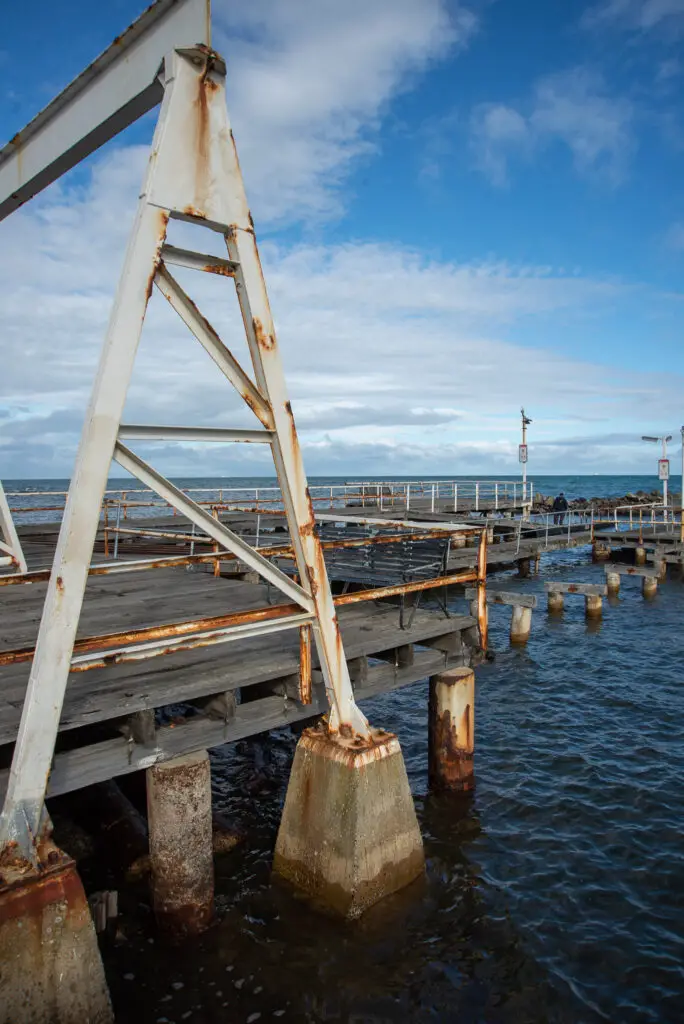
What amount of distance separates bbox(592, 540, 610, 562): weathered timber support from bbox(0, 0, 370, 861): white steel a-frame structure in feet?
81.5

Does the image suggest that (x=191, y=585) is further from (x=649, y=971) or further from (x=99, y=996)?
(x=649, y=971)

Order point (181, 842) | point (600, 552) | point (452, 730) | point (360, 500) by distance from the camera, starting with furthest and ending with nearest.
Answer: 1. point (360, 500)
2. point (600, 552)
3. point (452, 730)
4. point (181, 842)

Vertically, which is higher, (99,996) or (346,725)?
(346,725)

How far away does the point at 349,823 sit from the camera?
5305 millimetres

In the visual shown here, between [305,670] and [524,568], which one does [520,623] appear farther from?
[305,670]

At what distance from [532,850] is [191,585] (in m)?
5.82

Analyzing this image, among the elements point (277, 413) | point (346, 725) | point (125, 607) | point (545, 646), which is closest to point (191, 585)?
point (125, 607)

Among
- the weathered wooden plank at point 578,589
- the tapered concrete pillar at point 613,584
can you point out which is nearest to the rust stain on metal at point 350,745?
the weathered wooden plank at point 578,589

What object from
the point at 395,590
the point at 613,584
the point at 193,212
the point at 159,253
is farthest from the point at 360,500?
the point at 159,253

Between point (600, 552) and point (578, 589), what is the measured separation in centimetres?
1104

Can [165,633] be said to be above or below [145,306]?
below

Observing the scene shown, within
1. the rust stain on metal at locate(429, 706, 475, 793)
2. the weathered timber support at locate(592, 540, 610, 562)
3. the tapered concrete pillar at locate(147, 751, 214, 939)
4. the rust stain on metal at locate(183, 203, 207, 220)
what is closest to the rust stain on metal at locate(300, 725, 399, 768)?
the tapered concrete pillar at locate(147, 751, 214, 939)

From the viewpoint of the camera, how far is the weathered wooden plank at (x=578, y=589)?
700 inches

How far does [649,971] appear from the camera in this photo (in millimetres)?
5375
